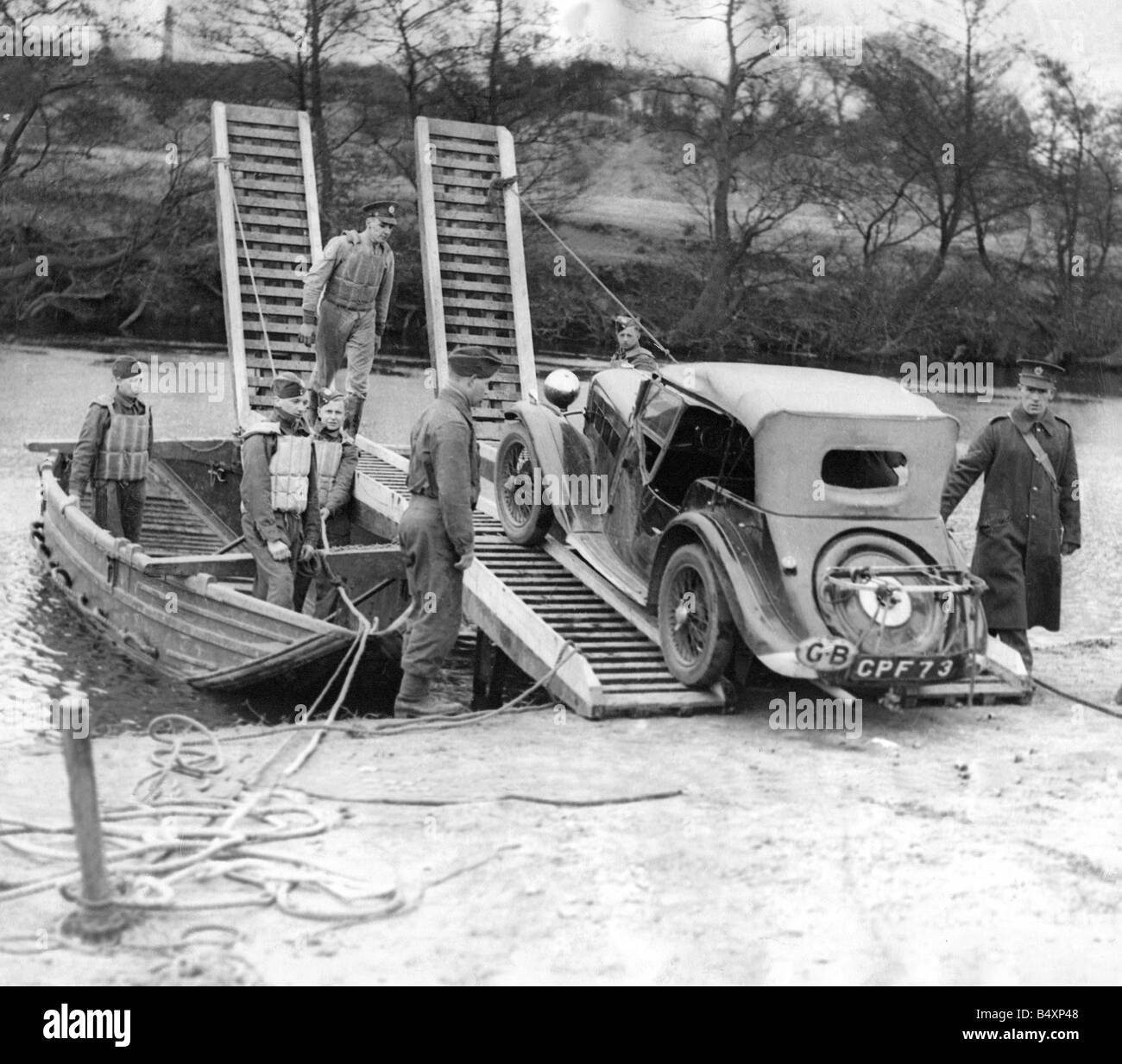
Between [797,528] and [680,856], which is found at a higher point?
[797,528]

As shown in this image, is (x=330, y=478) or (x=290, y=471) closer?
(x=290, y=471)

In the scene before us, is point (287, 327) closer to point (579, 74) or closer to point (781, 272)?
point (781, 272)

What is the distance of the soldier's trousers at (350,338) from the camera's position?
499 inches

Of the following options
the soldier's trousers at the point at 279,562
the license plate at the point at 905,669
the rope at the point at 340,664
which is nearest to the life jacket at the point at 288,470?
the soldier's trousers at the point at 279,562

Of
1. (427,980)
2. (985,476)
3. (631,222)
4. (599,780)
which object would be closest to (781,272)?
(631,222)

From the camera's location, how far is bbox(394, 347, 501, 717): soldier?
8.19 metres

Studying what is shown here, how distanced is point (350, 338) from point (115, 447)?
86.9 inches

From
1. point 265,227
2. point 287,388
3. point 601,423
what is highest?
point 265,227

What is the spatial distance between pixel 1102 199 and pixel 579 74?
1175cm

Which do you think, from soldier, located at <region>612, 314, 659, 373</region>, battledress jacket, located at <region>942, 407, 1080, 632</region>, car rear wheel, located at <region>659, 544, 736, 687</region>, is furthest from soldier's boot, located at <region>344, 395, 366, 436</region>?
battledress jacket, located at <region>942, 407, 1080, 632</region>

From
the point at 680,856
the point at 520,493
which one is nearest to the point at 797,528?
the point at 680,856

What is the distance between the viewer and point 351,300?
41.3 feet

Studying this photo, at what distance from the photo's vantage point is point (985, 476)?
28.7ft

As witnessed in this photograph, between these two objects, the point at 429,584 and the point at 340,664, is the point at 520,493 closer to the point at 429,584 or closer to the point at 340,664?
the point at 340,664
